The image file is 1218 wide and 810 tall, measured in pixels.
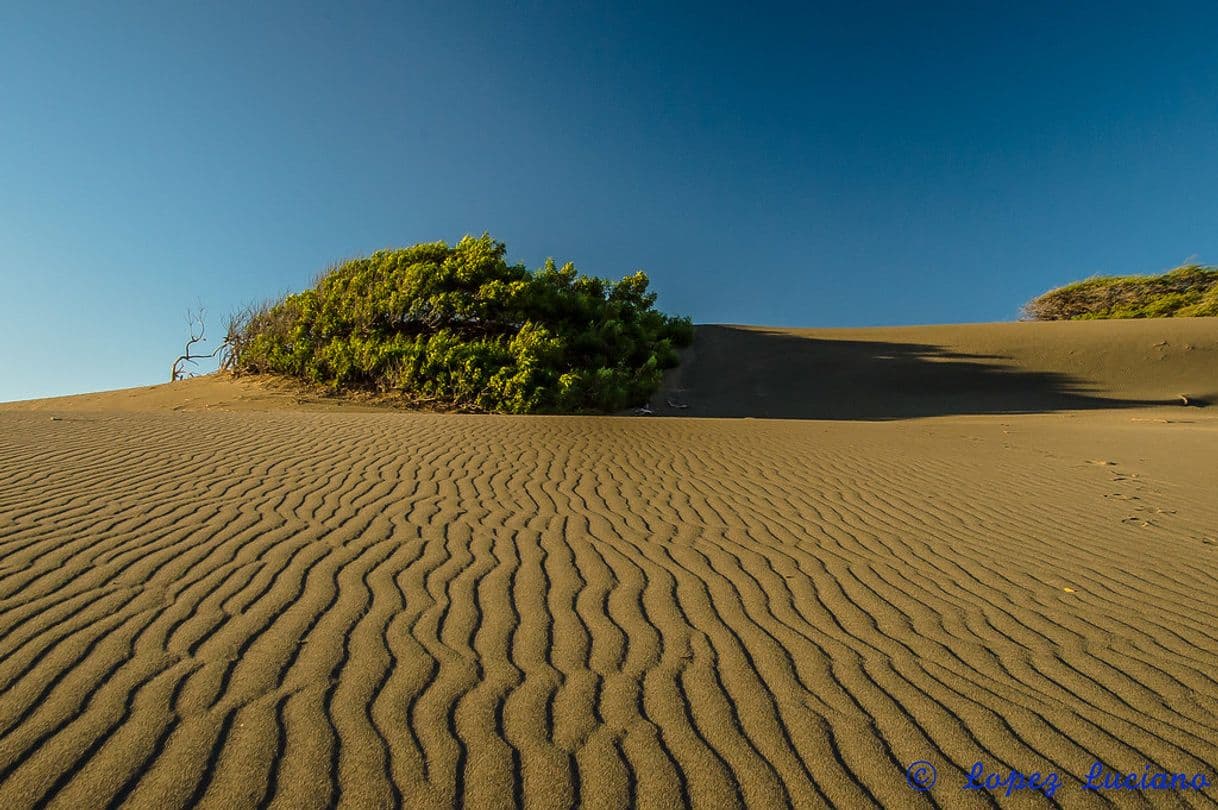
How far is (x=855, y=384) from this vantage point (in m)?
20.3

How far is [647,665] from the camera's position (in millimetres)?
2969

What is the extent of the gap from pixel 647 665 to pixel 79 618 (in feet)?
9.16

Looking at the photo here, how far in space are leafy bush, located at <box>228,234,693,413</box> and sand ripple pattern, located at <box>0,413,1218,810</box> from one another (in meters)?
9.19

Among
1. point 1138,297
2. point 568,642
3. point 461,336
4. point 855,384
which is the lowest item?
point 568,642

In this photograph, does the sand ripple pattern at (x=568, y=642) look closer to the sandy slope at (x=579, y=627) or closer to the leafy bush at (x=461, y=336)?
the sandy slope at (x=579, y=627)

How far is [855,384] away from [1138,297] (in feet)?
91.6

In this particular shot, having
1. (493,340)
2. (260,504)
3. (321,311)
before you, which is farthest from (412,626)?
(321,311)

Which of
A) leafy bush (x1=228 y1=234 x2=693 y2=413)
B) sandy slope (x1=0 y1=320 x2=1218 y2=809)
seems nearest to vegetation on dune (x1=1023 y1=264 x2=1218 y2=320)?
leafy bush (x1=228 y1=234 x2=693 y2=413)

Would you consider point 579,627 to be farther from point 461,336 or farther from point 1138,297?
point 1138,297

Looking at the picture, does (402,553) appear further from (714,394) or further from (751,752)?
(714,394)

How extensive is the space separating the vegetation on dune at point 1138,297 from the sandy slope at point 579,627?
35.8 m

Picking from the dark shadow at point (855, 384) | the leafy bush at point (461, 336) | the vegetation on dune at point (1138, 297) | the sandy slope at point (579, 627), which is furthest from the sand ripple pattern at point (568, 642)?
the vegetation on dune at point (1138, 297)

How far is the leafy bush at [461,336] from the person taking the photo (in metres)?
15.6

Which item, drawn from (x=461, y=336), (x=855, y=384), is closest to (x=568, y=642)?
(x=461, y=336)
